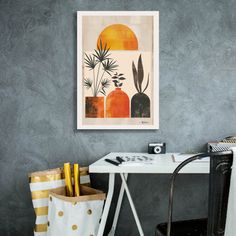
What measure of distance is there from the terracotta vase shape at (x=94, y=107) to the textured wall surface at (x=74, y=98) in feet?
0.37

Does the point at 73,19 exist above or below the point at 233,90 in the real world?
above

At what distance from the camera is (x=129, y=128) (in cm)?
226

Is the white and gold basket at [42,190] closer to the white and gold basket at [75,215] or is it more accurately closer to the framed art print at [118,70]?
the white and gold basket at [75,215]

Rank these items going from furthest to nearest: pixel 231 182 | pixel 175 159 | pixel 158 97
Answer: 1. pixel 158 97
2. pixel 175 159
3. pixel 231 182

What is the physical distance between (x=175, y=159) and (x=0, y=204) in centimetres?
144

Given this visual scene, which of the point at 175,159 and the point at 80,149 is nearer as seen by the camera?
the point at 175,159

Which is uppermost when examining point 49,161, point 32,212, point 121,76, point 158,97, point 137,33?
point 137,33

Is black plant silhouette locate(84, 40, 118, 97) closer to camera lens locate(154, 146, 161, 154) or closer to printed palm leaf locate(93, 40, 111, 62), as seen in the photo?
printed palm leaf locate(93, 40, 111, 62)

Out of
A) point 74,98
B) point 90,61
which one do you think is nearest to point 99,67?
point 90,61

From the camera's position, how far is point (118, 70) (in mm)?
2270

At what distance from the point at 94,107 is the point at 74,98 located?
0.58 feet

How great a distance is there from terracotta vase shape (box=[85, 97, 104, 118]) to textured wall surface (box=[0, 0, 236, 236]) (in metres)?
0.11

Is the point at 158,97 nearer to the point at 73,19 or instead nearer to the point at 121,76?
the point at 121,76

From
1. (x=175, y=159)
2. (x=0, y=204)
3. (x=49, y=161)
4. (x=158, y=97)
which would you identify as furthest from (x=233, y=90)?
(x=0, y=204)
